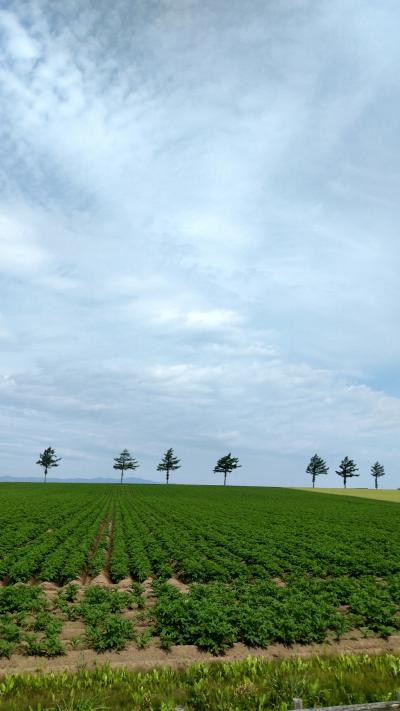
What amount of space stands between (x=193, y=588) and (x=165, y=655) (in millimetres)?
4937

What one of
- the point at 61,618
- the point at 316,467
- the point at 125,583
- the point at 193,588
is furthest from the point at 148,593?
the point at 316,467

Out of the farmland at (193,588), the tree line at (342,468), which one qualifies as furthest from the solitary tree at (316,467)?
the farmland at (193,588)

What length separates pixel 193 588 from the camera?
51.3 ft

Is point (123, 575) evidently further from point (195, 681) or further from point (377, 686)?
point (377, 686)

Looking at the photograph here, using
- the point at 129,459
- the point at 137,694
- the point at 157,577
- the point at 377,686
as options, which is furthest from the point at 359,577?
the point at 129,459

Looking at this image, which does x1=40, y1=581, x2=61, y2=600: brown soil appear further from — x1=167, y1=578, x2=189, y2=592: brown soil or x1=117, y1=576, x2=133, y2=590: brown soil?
x1=167, y1=578, x2=189, y2=592: brown soil

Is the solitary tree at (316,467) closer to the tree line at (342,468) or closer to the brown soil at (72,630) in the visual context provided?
the tree line at (342,468)

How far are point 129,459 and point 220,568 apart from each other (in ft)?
428

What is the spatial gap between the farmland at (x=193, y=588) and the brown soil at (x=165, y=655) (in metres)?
0.23

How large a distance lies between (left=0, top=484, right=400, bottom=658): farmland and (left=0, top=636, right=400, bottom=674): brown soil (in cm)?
23

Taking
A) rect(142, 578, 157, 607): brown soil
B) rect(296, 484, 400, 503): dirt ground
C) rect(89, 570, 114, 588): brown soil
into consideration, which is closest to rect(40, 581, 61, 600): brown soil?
rect(89, 570, 114, 588): brown soil

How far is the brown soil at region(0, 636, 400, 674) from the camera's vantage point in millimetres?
9898

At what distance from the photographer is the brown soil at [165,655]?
990cm

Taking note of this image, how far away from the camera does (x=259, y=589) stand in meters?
16.2
